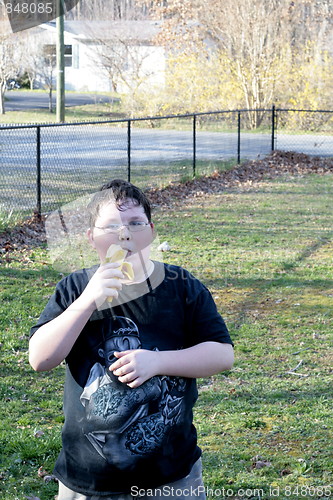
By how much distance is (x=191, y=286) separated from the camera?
197cm

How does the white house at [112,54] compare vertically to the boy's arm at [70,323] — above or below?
above

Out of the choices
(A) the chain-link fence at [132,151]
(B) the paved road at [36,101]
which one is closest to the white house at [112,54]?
(B) the paved road at [36,101]

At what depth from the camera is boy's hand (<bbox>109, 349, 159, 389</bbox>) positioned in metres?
1.75

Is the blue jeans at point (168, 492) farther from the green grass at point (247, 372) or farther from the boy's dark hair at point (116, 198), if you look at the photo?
the green grass at point (247, 372)

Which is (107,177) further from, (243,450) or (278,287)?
(243,450)

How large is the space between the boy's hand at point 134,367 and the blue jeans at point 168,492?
31 cm

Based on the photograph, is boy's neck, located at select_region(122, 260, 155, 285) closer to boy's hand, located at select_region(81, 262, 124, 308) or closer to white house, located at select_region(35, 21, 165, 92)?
boy's hand, located at select_region(81, 262, 124, 308)

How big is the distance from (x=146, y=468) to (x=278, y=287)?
506 centimetres

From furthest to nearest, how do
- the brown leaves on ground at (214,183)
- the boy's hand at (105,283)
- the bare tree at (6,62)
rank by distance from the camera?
the bare tree at (6,62) → the brown leaves on ground at (214,183) → the boy's hand at (105,283)

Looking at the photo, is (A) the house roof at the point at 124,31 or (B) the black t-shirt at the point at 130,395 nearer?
(B) the black t-shirt at the point at 130,395

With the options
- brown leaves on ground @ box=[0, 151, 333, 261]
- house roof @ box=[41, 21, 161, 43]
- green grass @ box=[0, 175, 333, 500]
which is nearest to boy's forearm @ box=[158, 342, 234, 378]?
green grass @ box=[0, 175, 333, 500]

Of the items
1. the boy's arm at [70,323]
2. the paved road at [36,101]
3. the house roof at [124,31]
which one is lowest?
the boy's arm at [70,323]

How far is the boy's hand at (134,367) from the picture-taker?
1.75 metres

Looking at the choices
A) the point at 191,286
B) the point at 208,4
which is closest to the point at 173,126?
the point at 208,4
